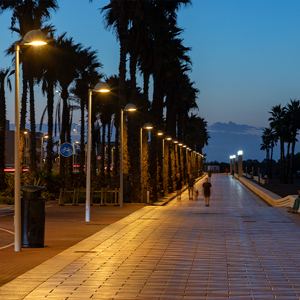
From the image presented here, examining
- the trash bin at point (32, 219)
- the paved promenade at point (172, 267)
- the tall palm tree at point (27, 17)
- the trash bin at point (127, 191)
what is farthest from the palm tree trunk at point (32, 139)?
the trash bin at point (32, 219)

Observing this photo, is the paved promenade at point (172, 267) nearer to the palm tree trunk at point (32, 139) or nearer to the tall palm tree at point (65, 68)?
the palm tree trunk at point (32, 139)

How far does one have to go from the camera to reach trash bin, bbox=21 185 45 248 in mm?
13289

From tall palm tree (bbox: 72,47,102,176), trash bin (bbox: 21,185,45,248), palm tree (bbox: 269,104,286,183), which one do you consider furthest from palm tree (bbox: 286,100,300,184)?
trash bin (bbox: 21,185,45,248)

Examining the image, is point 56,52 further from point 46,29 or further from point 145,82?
point 145,82

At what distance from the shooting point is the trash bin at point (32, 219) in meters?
13.3

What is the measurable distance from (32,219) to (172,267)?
4.26m

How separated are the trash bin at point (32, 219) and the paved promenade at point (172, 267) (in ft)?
2.92

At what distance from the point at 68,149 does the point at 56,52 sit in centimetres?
1802

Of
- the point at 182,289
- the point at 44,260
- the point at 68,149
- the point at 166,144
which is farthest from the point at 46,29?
the point at 182,289

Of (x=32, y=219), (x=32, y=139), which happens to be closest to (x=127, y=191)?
(x=32, y=139)

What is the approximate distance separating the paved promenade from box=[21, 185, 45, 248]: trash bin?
2.92 ft

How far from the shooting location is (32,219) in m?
13.4

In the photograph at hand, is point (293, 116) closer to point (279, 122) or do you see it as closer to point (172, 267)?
point (279, 122)

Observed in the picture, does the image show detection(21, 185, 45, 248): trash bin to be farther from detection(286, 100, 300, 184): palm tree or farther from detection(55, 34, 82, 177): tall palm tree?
detection(286, 100, 300, 184): palm tree
